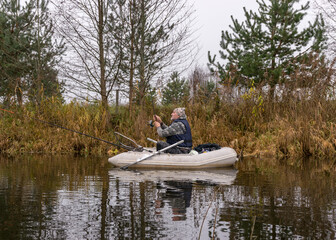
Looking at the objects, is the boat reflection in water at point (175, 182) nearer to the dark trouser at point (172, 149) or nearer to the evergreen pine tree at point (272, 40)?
the dark trouser at point (172, 149)

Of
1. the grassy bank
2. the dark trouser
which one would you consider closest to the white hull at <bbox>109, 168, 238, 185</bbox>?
the dark trouser

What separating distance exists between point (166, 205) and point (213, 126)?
9.44 meters

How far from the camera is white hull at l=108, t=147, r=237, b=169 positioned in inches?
408

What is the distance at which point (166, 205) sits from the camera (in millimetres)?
5734

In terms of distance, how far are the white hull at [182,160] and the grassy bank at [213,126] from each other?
10.4ft

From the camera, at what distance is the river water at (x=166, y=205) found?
14.3ft

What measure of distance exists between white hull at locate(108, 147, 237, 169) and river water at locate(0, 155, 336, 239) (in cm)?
70

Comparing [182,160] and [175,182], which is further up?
A: [182,160]

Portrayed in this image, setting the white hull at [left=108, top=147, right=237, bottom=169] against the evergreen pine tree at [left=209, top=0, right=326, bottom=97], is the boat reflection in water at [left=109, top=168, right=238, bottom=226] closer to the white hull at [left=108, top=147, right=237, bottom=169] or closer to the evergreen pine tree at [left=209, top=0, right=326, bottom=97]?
the white hull at [left=108, top=147, right=237, bottom=169]

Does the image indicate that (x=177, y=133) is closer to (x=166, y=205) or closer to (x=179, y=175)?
(x=179, y=175)

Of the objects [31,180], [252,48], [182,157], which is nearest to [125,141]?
[182,157]

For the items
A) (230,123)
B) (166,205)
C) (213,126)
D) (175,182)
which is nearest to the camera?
(166,205)

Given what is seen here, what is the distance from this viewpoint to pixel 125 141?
50.8ft

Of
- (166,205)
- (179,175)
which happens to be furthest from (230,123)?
(166,205)
